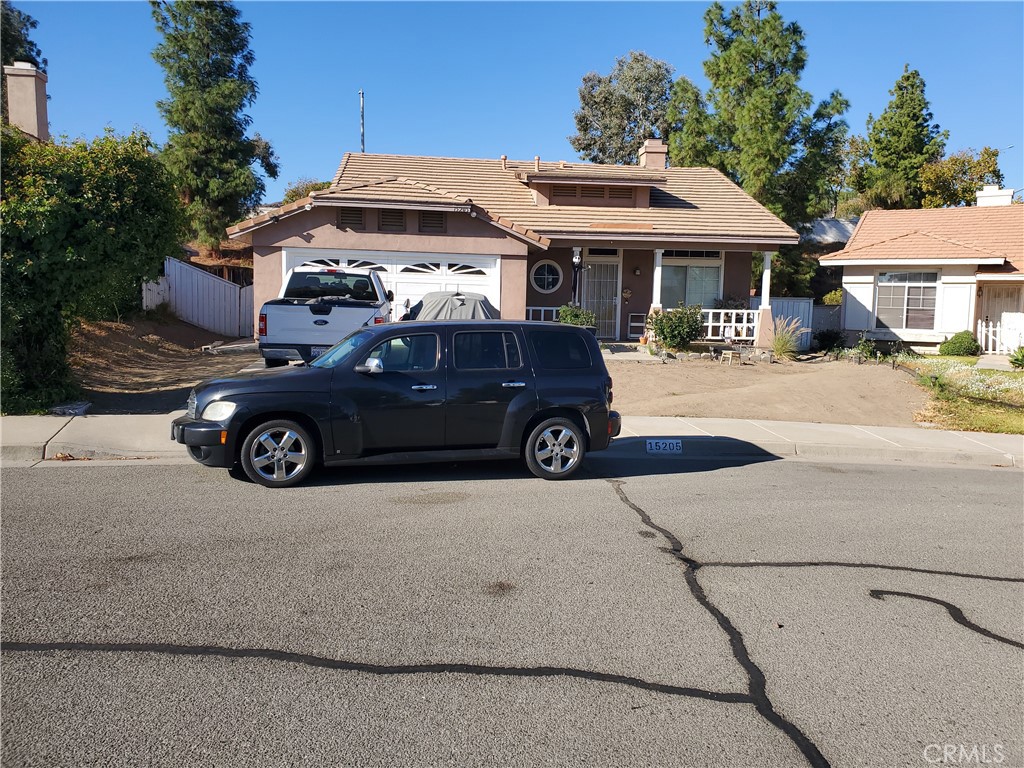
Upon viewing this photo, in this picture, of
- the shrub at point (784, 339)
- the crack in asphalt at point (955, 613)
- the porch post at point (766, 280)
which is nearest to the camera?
the crack in asphalt at point (955, 613)

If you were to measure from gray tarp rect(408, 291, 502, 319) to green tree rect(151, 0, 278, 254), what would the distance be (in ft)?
51.7

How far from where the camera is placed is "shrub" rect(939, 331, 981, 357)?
23984 millimetres

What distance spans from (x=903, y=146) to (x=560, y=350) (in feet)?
104

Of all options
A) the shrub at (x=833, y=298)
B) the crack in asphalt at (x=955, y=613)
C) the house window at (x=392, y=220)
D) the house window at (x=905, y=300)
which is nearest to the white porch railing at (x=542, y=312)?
the house window at (x=392, y=220)

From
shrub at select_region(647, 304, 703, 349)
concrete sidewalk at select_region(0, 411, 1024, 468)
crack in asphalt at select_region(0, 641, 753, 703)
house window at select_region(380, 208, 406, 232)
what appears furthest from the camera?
shrub at select_region(647, 304, 703, 349)

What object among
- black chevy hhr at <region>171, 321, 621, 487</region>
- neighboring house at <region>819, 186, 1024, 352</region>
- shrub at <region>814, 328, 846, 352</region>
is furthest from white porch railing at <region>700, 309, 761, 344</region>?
black chevy hhr at <region>171, 321, 621, 487</region>

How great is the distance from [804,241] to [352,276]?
24.0 metres

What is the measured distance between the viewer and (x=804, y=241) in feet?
107

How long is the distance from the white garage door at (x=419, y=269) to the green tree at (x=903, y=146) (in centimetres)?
2294

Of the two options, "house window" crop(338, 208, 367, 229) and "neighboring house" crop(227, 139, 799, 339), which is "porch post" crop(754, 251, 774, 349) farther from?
"house window" crop(338, 208, 367, 229)

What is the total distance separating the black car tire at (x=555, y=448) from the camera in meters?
8.54

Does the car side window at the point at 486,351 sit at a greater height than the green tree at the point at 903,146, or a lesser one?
lesser

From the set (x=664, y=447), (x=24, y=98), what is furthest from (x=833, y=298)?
(x=24, y=98)

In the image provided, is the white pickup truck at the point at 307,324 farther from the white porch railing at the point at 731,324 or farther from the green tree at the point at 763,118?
the green tree at the point at 763,118
